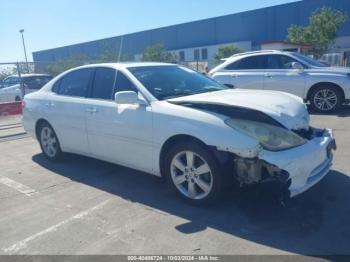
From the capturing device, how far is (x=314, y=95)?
30.8ft

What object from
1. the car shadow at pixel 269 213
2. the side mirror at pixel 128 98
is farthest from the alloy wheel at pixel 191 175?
the side mirror at pixel 128 98

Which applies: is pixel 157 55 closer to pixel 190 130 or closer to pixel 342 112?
pixel 342 112

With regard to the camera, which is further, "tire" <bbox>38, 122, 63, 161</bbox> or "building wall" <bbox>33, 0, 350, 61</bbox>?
"building wall" <bbox>33, 0, 350, 61</bbox>

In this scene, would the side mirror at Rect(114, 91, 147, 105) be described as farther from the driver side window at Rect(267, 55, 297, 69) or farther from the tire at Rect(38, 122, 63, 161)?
the driver side window at Rect(267, 55, 297, 69)

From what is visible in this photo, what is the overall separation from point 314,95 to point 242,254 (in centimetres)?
732

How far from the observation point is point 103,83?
5070mm

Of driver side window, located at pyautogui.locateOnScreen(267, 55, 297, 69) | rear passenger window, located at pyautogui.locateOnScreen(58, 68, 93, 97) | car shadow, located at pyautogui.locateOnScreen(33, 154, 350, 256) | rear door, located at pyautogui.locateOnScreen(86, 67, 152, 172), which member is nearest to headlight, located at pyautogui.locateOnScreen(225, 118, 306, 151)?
car shadow, located at pyautogui.locateOnScreen(33, 154, 350, 256)

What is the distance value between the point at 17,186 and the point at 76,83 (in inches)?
68.4

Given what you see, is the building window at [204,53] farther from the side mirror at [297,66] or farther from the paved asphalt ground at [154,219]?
the paved asphalt ground at [154,219]

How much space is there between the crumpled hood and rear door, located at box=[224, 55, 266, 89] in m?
5.62

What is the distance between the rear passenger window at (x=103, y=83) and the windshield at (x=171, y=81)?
0.34m

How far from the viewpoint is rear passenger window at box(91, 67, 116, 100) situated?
4926 mm

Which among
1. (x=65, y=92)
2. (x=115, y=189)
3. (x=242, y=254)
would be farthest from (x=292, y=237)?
(x=65, y=92)

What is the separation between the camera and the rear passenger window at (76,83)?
5316mm
